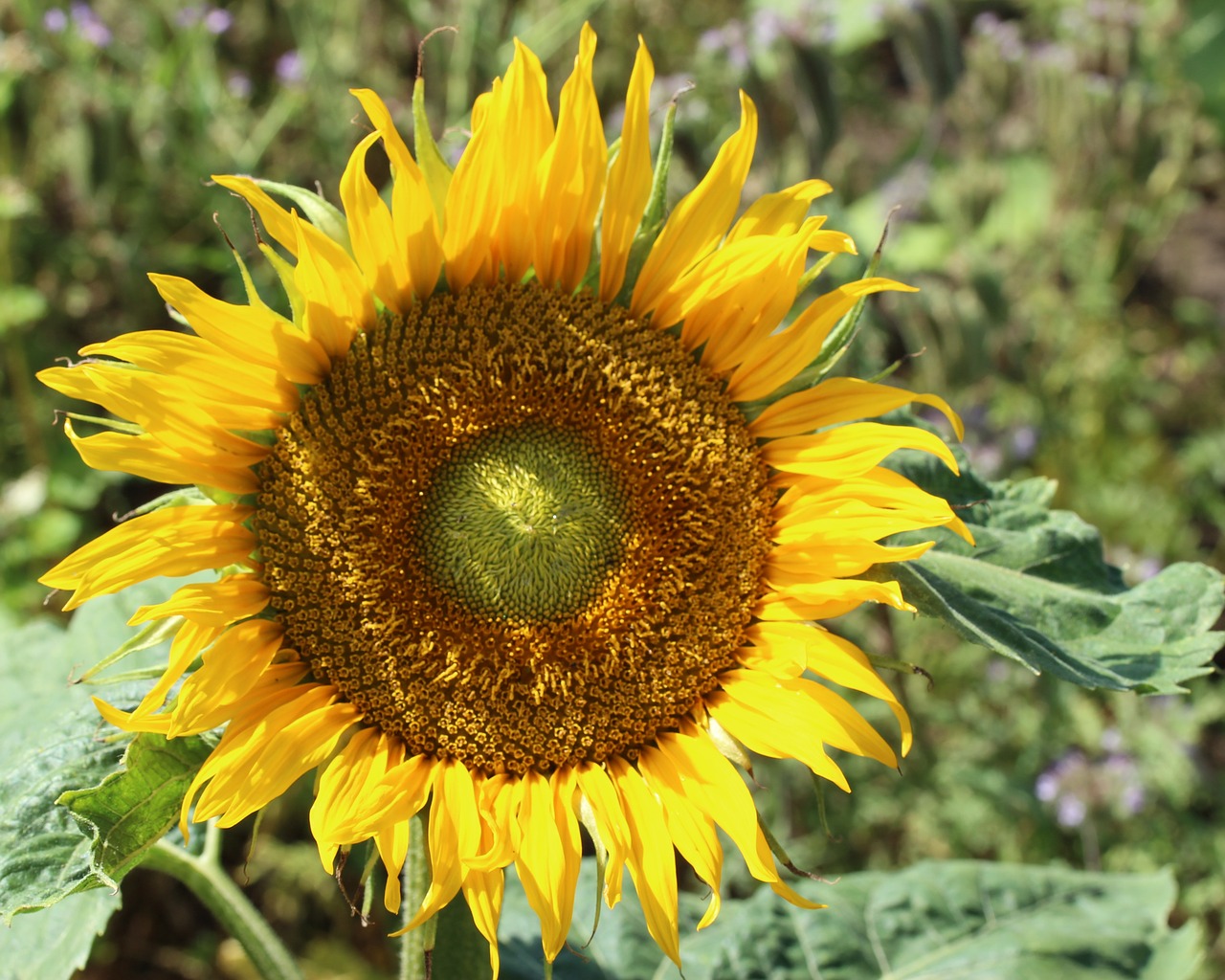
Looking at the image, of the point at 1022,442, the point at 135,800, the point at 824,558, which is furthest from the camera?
the point at 1022,442

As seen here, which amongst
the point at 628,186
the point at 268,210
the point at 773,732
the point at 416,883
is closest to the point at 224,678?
the point at 416,883

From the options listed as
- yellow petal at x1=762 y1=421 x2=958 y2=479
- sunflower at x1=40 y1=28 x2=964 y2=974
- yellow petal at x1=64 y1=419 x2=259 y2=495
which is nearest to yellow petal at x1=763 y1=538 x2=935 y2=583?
sunflower at x1=40 y1=28 x2=964 y2=974

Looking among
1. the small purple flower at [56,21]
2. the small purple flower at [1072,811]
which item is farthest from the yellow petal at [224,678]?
the small purple flower at [56,21]

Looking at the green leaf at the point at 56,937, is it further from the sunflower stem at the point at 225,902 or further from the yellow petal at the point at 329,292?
the yellow petal at the point at 329,292

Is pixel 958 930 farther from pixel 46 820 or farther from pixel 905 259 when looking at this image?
pixel 905 259

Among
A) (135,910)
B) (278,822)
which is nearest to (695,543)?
(278,822)

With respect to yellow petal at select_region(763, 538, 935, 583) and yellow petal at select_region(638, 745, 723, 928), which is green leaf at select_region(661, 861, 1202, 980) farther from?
yellow petal at select_region(763, 538, 935, 583)
